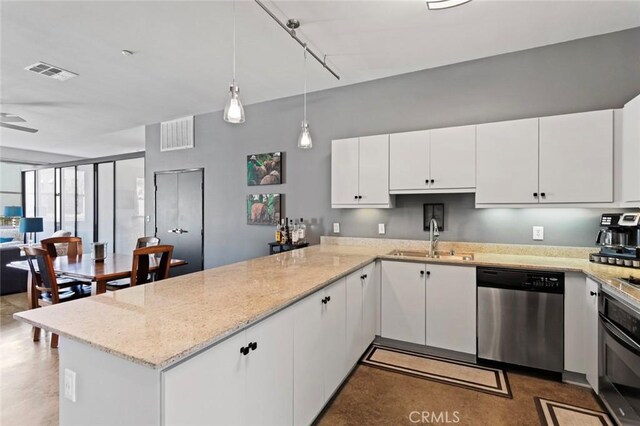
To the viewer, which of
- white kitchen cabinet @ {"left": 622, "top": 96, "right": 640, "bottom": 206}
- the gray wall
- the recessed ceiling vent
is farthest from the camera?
the recessed ceiling vent

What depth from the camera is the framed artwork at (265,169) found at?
13.9ft

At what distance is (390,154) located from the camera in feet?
10.5

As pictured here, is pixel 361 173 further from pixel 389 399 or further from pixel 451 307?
pixel 389 399

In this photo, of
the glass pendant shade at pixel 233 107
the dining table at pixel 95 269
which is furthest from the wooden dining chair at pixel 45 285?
the glass pendant shade at pixel 233 107

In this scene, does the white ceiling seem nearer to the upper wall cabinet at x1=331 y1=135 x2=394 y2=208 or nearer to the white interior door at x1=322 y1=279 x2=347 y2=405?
the upper wall cabinet at x1=331 y1=135 x2=394 y2=208

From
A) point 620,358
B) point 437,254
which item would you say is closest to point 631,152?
point 620,358

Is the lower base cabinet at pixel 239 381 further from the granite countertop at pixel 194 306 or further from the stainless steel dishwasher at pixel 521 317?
the stainless steel dishwasher at pixel 521 317

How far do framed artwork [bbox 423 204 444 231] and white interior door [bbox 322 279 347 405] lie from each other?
1.51 m

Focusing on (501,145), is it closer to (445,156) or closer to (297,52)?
(445,156)

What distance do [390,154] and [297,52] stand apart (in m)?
1.36

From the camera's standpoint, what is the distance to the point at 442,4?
222cm

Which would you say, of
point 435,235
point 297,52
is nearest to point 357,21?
point 297,52

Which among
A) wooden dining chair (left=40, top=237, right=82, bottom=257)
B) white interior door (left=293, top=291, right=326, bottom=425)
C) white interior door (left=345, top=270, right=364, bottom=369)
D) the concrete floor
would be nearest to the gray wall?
white interior door (left=345, top=270, right=364, bottom=369)

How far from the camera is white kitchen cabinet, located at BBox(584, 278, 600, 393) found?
216cm
